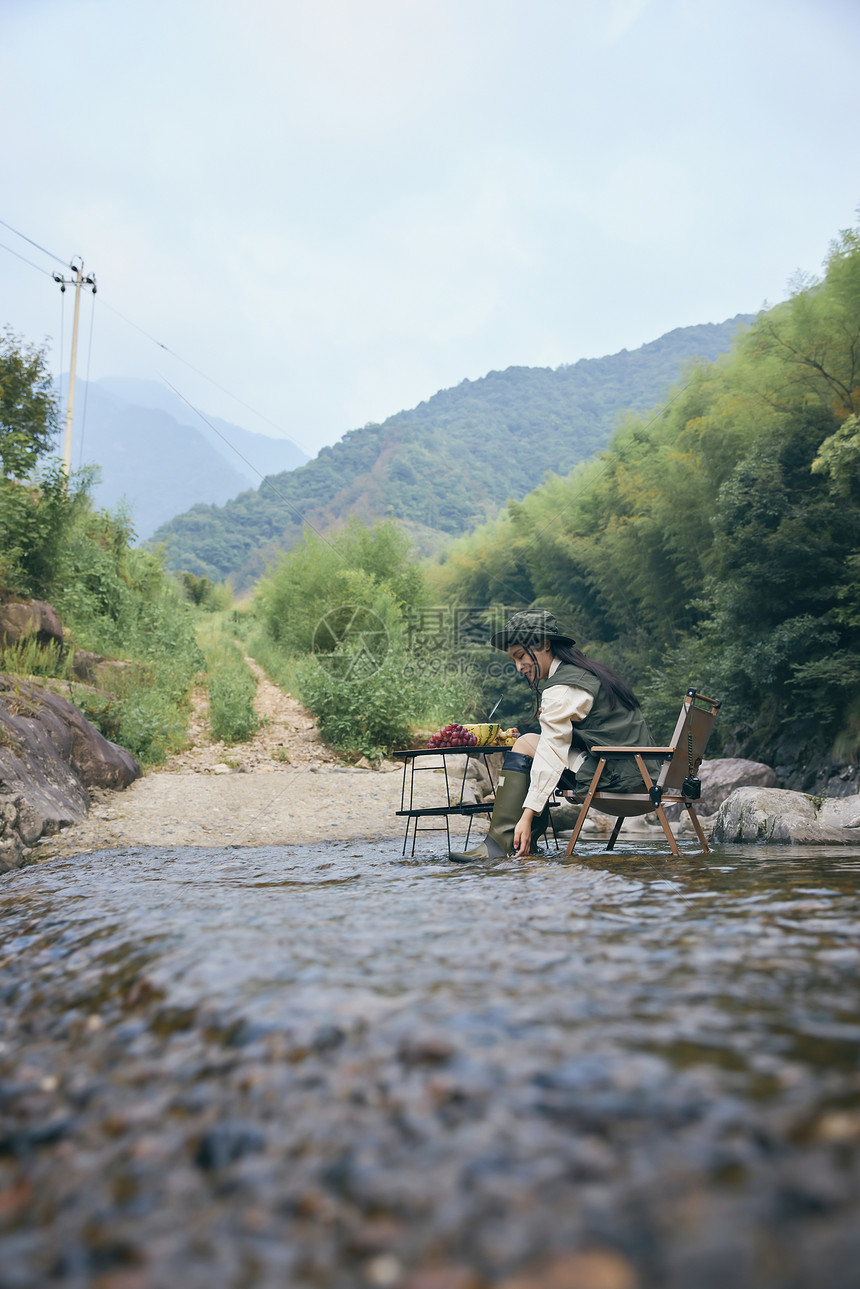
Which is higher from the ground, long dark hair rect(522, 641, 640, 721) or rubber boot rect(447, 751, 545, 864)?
long dark hair rect(522, 641, 640, 721)

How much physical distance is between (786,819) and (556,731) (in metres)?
2.66

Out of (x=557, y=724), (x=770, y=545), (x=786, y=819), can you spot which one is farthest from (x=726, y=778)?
(x=557, y=724)

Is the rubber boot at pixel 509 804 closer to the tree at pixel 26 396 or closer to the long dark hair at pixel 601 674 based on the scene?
the long dark hair at pixel 601 674

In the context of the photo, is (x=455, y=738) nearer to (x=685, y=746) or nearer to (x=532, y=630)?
(x=532, y=630)

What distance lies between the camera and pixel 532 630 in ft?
12.2

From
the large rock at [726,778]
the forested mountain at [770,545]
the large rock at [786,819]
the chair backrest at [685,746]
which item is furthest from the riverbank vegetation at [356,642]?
the chair backrest at [685,746]

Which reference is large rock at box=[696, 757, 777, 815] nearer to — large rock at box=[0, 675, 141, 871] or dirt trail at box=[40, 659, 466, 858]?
dirt trail at box=[40, 659, 466, 858]

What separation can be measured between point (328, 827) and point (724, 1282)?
560 centimetres

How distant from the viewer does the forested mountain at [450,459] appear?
65.1 meters

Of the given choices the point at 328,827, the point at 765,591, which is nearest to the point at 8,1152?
the point at 328,827

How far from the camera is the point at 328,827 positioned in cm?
620

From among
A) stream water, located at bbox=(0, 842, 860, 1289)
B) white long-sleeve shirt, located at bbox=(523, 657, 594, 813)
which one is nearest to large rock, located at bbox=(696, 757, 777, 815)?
white long-sleeve shirt, located at bbox=(523, 657, 594, 813)

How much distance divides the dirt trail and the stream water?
3486 mm

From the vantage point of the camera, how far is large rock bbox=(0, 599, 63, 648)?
8.45m
